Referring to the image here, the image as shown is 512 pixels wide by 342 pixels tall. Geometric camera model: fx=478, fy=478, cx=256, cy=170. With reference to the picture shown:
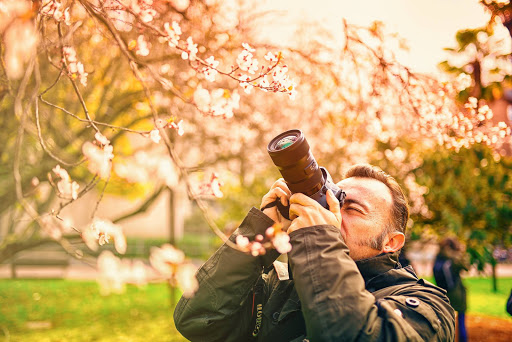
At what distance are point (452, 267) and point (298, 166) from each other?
4.03 m

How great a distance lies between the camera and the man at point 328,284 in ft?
4.35

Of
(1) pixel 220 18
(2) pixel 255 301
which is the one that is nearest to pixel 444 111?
(2) pixel 255 301

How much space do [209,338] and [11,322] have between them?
784 cm

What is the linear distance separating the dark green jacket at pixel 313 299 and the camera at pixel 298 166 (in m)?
0.16

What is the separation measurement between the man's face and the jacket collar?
0.04 metres

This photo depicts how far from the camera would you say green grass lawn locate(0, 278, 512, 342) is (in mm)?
7254

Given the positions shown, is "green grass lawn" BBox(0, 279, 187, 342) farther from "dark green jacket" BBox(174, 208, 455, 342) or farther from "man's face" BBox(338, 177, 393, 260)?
"man's face" BBox(338, 177, 393, 260)

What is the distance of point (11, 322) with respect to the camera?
816cm

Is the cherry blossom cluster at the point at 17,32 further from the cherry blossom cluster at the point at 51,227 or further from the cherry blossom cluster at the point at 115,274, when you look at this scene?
the cherry blossom cluster at the point at 115,274

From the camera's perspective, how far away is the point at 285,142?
1562 mm

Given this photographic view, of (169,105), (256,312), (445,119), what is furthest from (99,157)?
(169,105)

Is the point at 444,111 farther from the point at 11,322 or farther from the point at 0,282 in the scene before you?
the point at 0,282

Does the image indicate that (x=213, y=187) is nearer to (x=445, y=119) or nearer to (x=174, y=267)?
(x=174, y=267)

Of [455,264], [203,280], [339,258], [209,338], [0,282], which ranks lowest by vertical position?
[0,282]
